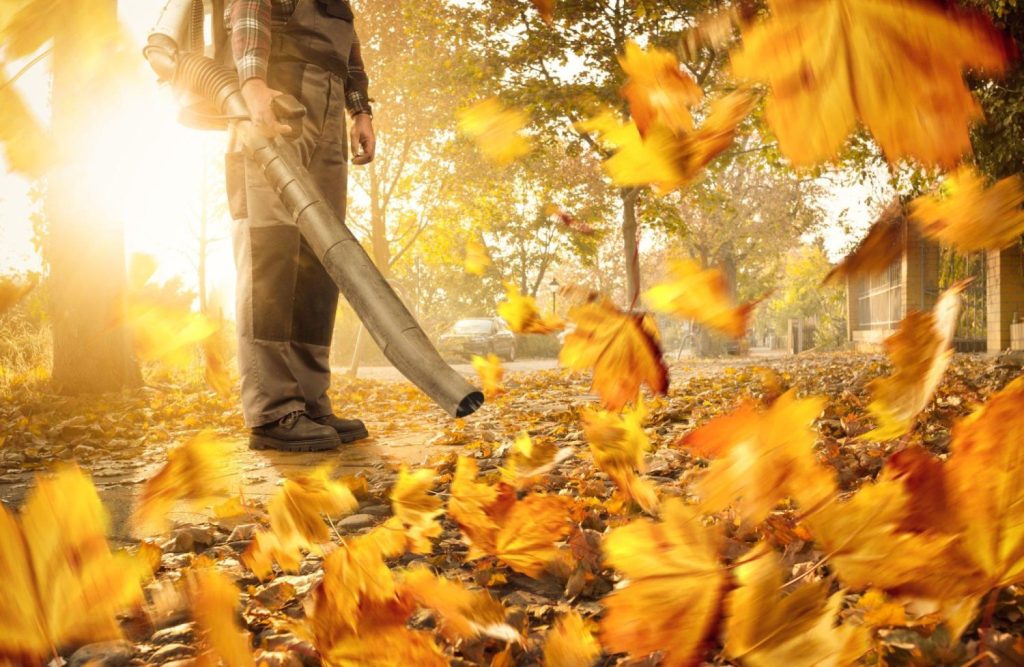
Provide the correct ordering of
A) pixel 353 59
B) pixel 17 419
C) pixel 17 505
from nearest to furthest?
1. pixel 17 505
2. pixel 353 59
3. pixel 17 419

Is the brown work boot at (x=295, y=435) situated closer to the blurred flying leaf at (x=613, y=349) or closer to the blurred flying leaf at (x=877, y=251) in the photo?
the blurred flying leaf at (x=613, y=349)

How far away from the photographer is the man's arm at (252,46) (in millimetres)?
2299

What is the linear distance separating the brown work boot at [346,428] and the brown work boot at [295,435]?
0.21m

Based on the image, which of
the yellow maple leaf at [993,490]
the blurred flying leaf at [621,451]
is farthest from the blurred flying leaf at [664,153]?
the yellow maple leaf at [993,490]

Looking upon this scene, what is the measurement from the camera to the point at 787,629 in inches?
37.7

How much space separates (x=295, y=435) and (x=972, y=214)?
7.55 feet

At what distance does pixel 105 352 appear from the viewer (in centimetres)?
610

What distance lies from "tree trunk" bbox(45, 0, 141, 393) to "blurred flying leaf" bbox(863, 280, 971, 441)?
619 cm

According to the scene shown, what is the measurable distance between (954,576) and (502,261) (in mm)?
31371

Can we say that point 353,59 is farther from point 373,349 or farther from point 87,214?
point 373,349

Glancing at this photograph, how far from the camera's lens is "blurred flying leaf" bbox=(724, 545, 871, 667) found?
3.01 ft

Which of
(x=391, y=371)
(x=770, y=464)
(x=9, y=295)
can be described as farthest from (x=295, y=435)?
(x=391, y=371)

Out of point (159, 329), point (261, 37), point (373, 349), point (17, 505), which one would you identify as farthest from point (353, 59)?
point (373, 349)

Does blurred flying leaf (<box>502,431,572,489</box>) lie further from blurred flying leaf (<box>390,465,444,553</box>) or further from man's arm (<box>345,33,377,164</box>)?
man's arm (<box>345,33,377,164</box>)
